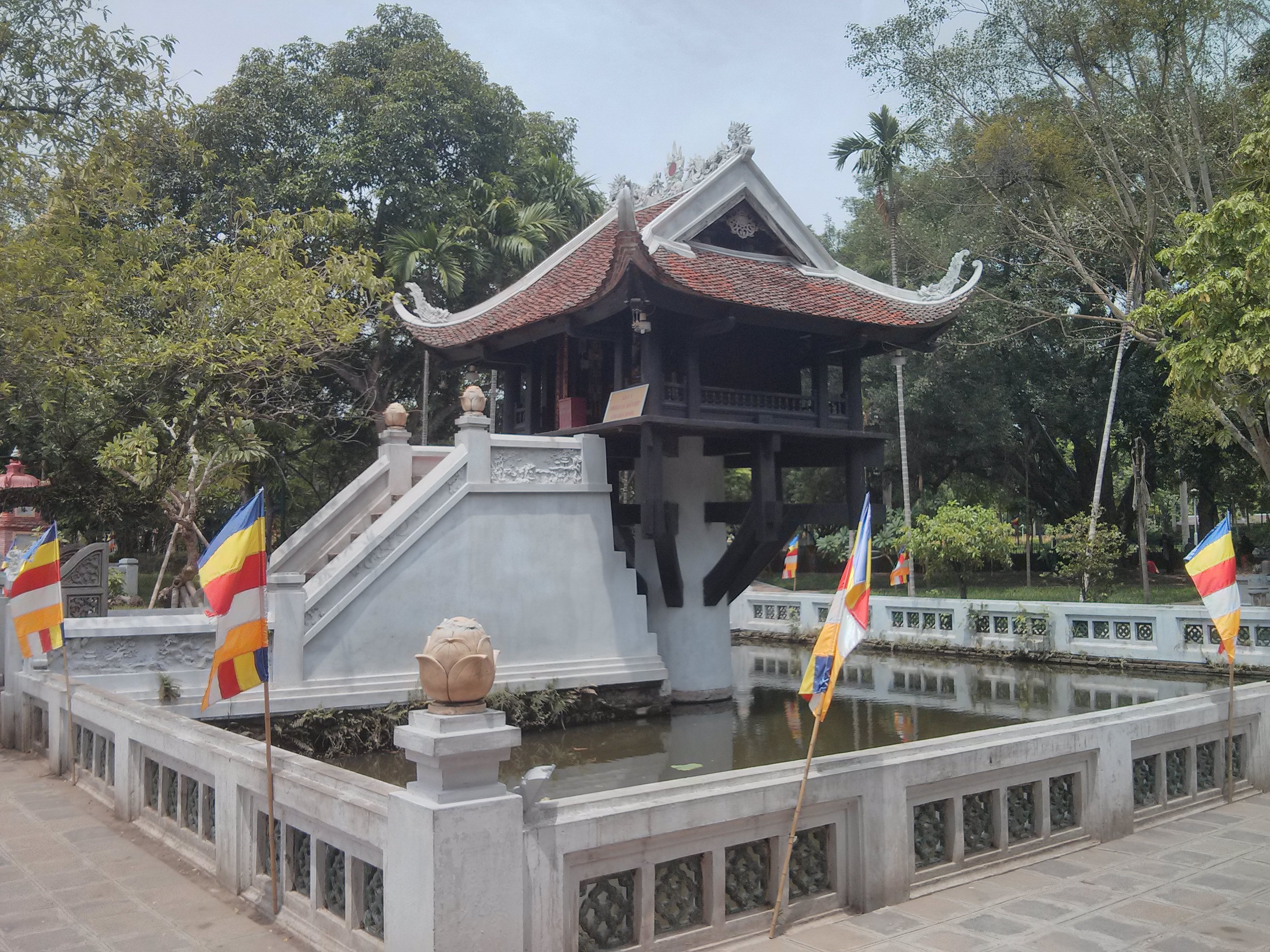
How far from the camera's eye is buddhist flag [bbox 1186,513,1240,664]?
308 inches

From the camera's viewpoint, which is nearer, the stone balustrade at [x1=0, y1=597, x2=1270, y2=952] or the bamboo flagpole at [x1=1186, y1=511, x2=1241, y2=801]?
the stone balustrade at [x1=0, y1=597, x2=1270, y2=952]

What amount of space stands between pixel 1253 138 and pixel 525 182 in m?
21.4

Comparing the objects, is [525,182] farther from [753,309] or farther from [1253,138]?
[1253,138]

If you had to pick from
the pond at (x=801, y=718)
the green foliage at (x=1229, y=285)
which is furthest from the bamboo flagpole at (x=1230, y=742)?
the green foliage at (x=1229, y=285)

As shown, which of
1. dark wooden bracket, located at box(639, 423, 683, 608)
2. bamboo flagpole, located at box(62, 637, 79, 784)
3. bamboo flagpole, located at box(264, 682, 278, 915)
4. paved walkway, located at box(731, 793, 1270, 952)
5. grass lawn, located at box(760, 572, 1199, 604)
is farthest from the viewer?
grass lawn, located at box(760, 572, 1199, 604)

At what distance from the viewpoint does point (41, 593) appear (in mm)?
8500

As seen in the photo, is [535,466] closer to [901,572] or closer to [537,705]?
[537,705]

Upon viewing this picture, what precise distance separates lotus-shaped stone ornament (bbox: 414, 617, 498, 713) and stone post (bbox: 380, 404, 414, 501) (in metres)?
8.93

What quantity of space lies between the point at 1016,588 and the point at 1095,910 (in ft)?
83.0

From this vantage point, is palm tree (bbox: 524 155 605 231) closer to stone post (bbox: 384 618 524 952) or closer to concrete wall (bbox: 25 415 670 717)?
concrete wall (bbox: 25 415 670 717)

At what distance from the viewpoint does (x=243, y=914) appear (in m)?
5.27

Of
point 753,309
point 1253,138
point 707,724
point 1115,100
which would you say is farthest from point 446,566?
point 1115,100

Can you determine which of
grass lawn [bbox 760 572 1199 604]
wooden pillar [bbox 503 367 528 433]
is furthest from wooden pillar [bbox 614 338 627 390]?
grass lawn [bbox 760 572 1199 604]

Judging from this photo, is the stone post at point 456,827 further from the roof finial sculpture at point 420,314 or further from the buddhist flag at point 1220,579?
the roof finial sculpture at point 420,314
